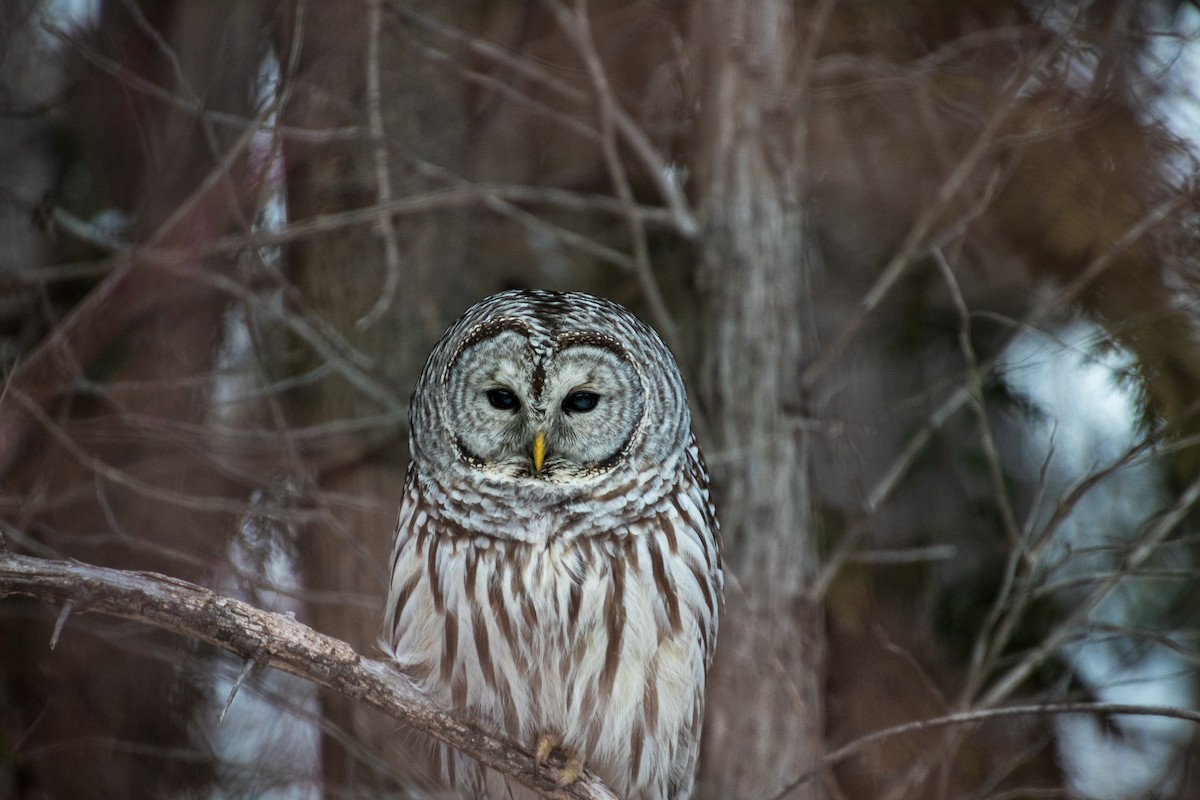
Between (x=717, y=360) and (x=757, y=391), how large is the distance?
171 millimetres

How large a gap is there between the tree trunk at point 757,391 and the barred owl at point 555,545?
0.59m

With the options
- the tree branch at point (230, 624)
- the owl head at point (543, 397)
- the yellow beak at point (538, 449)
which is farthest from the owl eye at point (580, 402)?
the tree branch at point (230, 624)

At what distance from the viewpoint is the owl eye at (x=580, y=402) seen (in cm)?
307

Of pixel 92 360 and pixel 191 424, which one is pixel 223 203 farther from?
pixel 92 360

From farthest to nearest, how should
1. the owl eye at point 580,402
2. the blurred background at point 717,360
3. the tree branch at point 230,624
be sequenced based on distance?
the blurred background at point 717,360
the owl eye at point 580,402
the tree branch at point 230,624

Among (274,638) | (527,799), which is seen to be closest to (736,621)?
(527,799)

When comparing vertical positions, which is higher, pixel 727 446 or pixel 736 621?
pixel 727 446

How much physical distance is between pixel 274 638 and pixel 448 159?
9.07 feet

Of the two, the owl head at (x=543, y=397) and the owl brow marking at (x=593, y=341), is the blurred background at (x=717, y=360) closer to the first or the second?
the owl head at (x=543, y=397)

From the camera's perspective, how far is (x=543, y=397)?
Result: 9.87 ft

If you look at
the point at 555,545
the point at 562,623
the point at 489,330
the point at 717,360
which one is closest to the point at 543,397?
the point at 489,330

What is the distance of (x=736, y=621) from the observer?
3836 millimetres

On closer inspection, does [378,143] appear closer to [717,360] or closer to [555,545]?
[717,360]

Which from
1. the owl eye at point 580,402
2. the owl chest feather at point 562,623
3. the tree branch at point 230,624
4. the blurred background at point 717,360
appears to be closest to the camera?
the tree branch at point 230,624
